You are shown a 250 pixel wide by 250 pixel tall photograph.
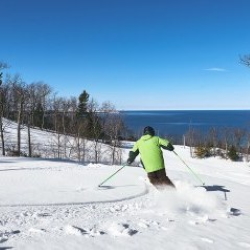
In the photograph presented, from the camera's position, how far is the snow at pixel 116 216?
6320 millimetres

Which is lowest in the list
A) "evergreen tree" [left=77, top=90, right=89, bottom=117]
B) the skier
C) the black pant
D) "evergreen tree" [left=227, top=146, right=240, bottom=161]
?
"evergreen tree" [left=227, top=146, right=240, bottom=161]

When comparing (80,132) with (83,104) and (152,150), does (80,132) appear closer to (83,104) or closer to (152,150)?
(83,104)

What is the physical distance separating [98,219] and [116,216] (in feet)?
1.86

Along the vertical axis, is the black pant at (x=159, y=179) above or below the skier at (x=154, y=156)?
below

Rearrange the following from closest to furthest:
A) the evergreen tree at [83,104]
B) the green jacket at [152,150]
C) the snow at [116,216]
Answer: the snow at [116,216] → the green jacket at [152,150] → the evergreen tree at [83,104]

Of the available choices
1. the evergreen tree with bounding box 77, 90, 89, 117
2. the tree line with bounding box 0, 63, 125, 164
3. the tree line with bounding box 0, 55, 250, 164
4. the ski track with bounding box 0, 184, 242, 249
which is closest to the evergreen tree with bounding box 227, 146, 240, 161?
the tree line with bounding box 0, 55, 250, 164

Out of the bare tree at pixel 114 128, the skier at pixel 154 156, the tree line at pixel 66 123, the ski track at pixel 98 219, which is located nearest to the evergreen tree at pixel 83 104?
the tree line at pixel 66 123

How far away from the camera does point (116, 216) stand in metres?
8.36

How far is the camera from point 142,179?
14477 mm

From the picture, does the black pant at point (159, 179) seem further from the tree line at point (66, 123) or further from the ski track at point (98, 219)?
the tree line at point (66, 123)

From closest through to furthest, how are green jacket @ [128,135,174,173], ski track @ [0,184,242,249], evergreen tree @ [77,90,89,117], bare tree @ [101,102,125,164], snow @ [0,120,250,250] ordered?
snow @ [0,120,250,250] → ski track @ [0,184,242,249] → green jacket @ [128,135,174,173] → bare tree @ [101,102,125,164] → evergreen tree @ [77,90,89,117]

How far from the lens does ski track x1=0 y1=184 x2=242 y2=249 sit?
6684mm

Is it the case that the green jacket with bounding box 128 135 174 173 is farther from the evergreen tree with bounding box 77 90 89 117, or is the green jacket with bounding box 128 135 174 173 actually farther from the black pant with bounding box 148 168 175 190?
the evergreen tree with bounding box 77 90 89 117

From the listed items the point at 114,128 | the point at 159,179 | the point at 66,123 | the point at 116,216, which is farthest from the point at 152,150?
the point at 66,123
